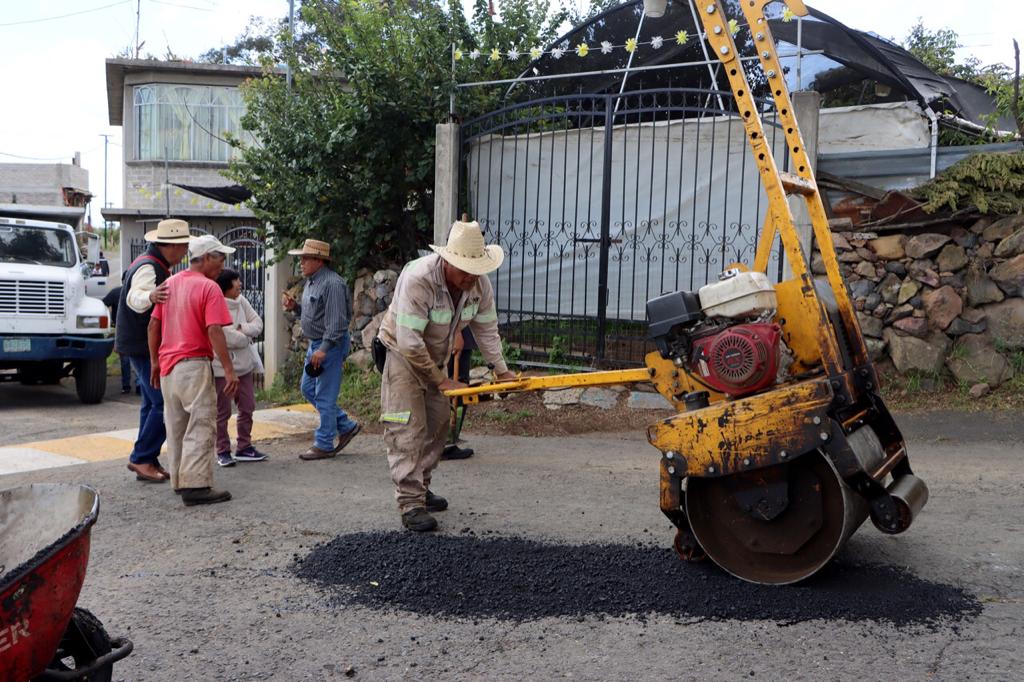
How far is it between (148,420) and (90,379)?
5.14 metres

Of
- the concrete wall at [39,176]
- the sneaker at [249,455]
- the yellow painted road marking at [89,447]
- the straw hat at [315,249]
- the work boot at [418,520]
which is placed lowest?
the yellow painted road marking at [89,447]

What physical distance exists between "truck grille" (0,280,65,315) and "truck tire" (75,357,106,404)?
743 millimetres

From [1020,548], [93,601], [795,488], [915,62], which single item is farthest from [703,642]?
[915,62]

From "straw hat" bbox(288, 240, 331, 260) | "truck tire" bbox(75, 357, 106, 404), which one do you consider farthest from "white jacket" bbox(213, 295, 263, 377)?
"truck tire" bbox(75, 357, 106, 404)

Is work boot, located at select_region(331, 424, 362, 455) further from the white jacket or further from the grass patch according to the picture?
the grass patch

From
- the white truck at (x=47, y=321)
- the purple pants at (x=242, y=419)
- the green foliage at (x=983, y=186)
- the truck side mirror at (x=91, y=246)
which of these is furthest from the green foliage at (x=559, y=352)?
the truck side mirror at (x=91, y=246)

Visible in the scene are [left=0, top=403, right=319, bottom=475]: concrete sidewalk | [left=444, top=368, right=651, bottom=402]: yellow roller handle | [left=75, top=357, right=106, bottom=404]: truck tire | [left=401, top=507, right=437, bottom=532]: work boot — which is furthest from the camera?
[left=75, top=357, right=106, bottom=404]: truck tire

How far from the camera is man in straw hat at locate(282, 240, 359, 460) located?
7.26 metres

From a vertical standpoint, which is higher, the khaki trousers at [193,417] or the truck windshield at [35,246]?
the truck windshield at [35,246]

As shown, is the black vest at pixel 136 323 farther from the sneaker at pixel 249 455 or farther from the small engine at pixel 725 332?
the small engine at pixel 725 332

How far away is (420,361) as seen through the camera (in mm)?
5109

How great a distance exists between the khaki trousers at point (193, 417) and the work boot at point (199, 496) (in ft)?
0.12

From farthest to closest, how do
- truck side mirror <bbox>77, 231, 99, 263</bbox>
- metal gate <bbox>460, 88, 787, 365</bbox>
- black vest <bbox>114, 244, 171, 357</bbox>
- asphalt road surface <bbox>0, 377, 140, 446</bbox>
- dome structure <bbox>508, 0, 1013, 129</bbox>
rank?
truck side mirror <bbox>77, 231, 99, 263</bbox>
dome structure <bbox>508, 0, 1013, 129</bbox>
asphalt road surface <bbox>0, 377, 140, 446</bbox>
metal gate <bbox>460, 88, 787, 365</bbox>
black vest <bbox>114, 244, 171, 357</bbox>

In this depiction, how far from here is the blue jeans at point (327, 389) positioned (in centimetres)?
737
